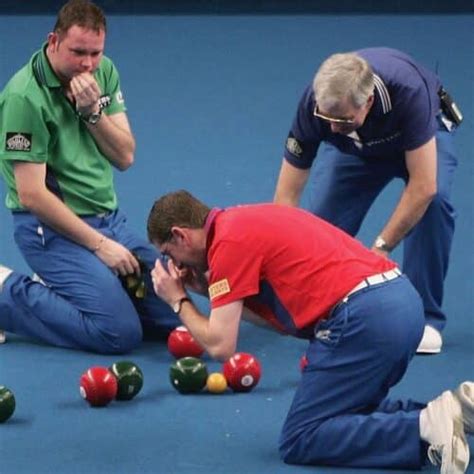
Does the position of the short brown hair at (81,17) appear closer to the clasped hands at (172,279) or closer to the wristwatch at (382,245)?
the clasped hands at (172,279)

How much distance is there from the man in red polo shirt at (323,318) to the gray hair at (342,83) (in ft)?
1.92

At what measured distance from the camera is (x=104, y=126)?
6.35 meters

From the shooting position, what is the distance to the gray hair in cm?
551

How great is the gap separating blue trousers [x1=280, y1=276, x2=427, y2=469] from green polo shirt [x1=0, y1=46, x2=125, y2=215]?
167 cm

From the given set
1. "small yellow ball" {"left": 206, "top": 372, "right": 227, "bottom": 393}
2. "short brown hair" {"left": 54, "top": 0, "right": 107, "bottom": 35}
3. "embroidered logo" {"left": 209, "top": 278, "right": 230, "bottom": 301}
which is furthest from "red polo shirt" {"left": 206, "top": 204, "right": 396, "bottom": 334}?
"short brown hair" {"left": 54, "top": 0, "right": 107, "bottom": 35}

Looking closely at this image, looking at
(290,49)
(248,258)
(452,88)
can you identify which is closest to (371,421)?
(248,258)

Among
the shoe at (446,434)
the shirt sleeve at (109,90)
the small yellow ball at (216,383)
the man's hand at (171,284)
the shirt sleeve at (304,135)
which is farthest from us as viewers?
the shirt sleeve at (109,90)

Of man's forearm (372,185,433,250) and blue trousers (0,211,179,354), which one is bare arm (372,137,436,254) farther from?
blue trousers (0,211,179,354)

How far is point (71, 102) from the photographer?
6.27m

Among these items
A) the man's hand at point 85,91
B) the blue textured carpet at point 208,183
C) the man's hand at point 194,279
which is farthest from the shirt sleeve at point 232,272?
the man's hand at point 85,91

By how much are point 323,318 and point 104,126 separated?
5.64 feet

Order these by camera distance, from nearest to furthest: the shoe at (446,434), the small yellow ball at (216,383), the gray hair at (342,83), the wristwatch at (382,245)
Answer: the shoe at (446,434) < the gray hair at (342,83) < the small yellow ball at (216,383) < the wristwatch at (382,245)

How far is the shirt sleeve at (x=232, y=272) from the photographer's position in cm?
495

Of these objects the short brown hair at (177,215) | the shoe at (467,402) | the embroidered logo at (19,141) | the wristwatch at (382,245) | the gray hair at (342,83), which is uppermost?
the gray hair at (342,83)
